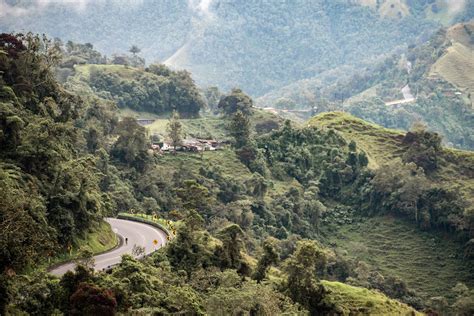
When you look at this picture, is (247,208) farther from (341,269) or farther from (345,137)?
(345,137)

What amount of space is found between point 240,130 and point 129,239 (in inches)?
1414

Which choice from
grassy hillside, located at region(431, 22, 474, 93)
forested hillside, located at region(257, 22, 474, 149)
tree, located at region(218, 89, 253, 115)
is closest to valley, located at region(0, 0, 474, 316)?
tree, located at region(218, 89, 253, 115)

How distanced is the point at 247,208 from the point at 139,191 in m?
10.1

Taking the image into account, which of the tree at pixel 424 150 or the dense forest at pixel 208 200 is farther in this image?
the tree at pixel 424 150

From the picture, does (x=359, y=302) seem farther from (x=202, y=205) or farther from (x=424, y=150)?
(x=424, y=150)

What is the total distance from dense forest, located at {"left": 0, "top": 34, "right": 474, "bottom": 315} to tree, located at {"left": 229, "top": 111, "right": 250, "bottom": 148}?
0.53 ft

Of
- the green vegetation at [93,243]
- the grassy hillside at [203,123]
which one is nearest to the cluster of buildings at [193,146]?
the grassy hillside at [203,123]

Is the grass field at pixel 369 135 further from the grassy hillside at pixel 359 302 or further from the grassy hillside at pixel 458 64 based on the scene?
the grassy hillside at pixel 458 64

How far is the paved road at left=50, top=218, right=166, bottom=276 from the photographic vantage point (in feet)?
111

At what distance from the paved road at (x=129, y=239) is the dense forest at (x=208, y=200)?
1195 mm

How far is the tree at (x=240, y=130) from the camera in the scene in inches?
2921

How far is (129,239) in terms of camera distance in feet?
134

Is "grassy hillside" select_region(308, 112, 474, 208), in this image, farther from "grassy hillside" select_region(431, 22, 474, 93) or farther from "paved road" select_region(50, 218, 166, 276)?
"grassy hillside" select_region(431, 22, 474, 93)

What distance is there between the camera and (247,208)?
61.7 m
